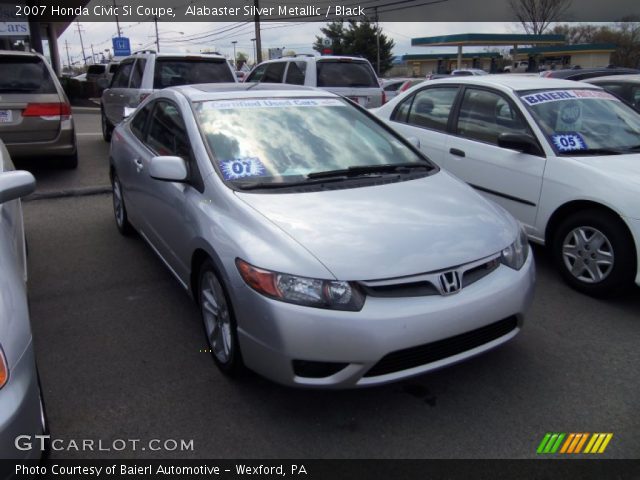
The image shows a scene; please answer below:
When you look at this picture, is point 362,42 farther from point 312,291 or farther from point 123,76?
point 312,291

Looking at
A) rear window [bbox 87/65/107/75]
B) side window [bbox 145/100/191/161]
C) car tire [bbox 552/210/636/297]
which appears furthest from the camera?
rear window [bbox 87/65/107/75]

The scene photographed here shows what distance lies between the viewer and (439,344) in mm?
2590

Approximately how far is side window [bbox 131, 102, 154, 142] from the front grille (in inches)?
119

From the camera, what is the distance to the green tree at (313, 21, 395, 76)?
57375 mm

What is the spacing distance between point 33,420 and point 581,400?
2.61 metres

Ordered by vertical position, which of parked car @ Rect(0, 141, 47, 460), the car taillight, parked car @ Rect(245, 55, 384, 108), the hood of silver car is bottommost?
parked car @ Rect(0, 141, 47, 460)

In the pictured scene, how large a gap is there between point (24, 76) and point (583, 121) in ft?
22.6

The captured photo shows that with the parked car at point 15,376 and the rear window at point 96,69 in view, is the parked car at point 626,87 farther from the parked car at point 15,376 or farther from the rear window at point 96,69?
the rear window at point 96,69

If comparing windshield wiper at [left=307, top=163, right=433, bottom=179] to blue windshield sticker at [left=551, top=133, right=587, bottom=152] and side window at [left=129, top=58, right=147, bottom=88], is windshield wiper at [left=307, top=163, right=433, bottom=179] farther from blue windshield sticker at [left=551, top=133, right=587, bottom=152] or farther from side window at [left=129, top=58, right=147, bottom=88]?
side window at [left=129, top=58, right=147, bottom=88]

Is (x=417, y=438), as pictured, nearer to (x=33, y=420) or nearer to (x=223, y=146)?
(x=33, y=420)

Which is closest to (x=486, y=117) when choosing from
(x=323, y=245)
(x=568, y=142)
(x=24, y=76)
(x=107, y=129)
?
(x=568, y=142)
